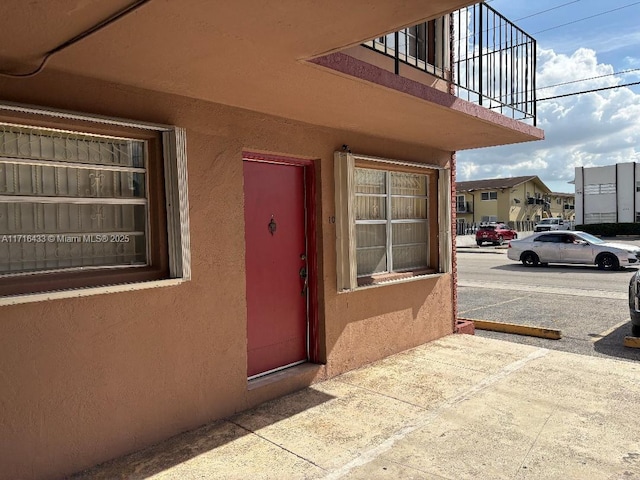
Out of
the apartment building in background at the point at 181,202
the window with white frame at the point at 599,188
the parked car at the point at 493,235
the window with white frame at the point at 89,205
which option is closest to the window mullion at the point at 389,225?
the apartment building in background at the point at 181,202

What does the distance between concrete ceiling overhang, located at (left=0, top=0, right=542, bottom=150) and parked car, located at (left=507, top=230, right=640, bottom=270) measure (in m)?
15.0

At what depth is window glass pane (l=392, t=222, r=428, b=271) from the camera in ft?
21.2

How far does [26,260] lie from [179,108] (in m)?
1.60

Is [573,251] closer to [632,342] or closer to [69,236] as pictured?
[632,342]

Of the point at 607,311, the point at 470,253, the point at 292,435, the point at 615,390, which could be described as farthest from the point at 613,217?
the point at 292,435

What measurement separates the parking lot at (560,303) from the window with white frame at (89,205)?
580cm

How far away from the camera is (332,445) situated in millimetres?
3613

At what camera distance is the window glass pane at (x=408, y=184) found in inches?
252

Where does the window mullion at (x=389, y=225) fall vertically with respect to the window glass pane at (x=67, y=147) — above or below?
below

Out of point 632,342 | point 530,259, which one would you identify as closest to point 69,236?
point 632,342

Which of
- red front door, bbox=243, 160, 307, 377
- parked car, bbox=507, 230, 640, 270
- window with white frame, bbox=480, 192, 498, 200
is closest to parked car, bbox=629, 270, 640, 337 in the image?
red front door, bbox=243, 160, 307, 377

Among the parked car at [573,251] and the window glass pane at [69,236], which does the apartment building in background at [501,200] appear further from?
the window glass pane at [69,236]

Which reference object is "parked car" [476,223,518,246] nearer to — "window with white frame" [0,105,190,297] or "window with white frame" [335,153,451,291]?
"window with white frame" [335,153,451,291]

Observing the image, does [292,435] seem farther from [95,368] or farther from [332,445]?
[95,368]
